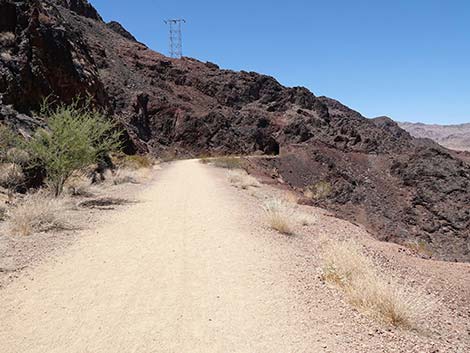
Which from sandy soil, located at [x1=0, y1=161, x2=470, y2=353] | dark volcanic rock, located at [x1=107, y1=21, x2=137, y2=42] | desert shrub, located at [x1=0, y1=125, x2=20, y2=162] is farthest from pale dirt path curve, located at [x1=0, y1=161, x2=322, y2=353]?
dark volcanic rock, located at [x1=107, y1=21, x2=137, y2=42]

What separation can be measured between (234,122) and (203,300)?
2358 inches

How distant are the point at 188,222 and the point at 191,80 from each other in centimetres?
6962

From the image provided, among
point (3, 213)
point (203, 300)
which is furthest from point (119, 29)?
point (203, 300)

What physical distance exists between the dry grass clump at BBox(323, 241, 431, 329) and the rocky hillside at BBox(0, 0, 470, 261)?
42.9 feet

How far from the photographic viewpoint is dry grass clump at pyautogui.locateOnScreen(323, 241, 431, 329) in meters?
5.29

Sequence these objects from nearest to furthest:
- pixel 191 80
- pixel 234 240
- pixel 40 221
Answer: pixel 234 240
pixel 40 221
pixel 191 80

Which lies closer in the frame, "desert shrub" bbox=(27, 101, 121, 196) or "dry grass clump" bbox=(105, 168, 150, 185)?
"desert shrub" bbox=(27, 101, 121, 196)

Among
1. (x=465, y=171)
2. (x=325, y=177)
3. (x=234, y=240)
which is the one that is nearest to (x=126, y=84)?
(x=325, y=177)

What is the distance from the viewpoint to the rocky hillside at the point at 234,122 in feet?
70.8

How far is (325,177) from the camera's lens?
150 feet

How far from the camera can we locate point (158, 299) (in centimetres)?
575

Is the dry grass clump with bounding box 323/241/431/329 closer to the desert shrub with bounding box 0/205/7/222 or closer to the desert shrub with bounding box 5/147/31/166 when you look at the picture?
the desert shrub with bounding box 0/205/7/222

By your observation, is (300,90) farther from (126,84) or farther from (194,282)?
(194,282)

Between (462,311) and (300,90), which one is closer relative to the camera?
(462,311)
